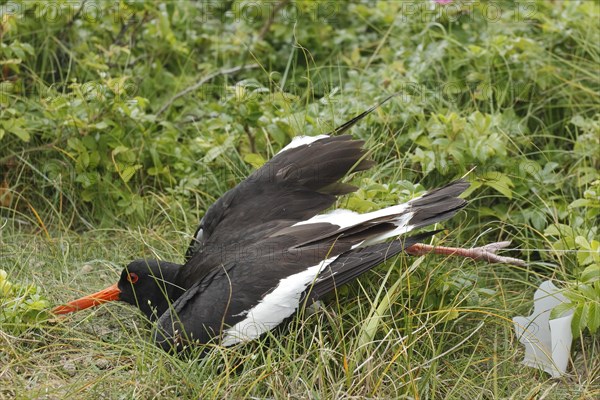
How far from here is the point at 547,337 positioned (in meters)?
4.27

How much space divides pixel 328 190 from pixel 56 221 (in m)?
1.70

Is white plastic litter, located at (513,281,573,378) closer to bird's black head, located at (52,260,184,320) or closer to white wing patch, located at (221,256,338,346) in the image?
white wing patch, located at (221,256,338,346)

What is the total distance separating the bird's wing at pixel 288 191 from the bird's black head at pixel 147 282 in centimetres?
14

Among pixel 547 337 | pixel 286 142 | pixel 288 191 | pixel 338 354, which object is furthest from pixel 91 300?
pixel 547 337

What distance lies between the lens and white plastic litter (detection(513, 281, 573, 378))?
13.7ft

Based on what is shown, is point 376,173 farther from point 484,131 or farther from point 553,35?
point 553,35

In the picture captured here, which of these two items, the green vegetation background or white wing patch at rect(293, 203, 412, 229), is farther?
white wing patch at rect(293, 203, 412, 229)

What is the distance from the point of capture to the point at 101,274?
4.82 m

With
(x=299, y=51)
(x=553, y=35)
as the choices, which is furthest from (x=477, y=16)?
(x=299, y=51)

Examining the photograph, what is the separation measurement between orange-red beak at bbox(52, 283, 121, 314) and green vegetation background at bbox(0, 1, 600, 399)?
0.06 meters

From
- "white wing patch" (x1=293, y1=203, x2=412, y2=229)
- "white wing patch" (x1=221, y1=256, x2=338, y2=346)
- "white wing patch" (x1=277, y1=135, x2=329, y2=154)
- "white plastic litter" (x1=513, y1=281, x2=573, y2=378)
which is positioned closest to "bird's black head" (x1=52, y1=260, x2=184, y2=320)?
"white wing patch" (x1=221, y1=256, x2=338, y2=346)

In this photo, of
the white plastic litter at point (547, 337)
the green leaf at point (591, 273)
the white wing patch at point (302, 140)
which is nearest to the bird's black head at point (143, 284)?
the white wing patch at point (302, 140)

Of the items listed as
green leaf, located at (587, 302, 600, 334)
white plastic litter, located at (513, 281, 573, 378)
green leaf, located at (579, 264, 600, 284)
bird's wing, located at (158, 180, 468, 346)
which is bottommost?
white plastic litter, located at (513, 281, 573, 378)

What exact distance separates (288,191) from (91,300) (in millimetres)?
1077
